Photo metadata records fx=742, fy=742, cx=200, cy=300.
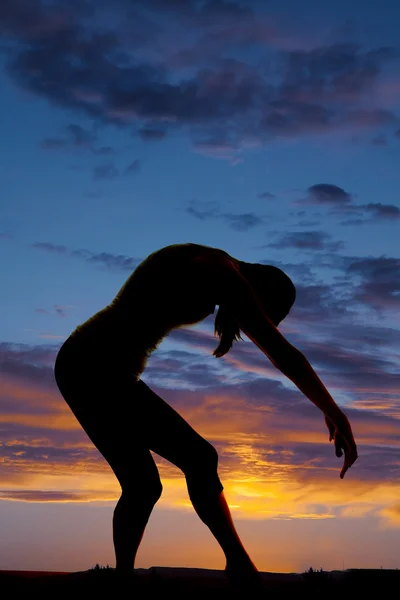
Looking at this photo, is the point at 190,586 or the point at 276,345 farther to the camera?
the point at 190,586

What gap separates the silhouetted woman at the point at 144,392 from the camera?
5.11m

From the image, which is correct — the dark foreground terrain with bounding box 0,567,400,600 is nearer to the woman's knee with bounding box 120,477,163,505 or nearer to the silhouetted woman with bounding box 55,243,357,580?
the silhouetted woman with bounding box 55,243,357,580

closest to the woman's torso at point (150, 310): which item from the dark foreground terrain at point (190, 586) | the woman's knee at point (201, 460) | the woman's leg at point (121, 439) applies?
the woman's leg at point (121, 439)

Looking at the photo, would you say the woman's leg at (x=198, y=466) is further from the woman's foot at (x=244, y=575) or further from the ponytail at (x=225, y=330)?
the ponytail at (x=225, y=330)

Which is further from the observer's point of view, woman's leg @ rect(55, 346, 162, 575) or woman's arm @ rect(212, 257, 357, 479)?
woman's leg @ rect(55, 346, 162, 575)

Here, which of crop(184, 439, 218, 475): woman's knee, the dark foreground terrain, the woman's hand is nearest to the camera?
the woman's hand

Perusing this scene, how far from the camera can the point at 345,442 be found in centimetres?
493

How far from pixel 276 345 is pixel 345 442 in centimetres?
80

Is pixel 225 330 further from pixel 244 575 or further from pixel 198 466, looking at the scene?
pixel 244 575

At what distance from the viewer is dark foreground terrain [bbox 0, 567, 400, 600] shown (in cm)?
504

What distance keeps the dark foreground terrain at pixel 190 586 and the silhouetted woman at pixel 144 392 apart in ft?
0.60

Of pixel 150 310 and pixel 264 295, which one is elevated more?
pixel 264 295

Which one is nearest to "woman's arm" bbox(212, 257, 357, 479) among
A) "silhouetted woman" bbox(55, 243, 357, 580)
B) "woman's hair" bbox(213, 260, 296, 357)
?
"silhouetted woman" bbox(55, 243, 357, 580)

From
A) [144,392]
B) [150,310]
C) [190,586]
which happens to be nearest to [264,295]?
[150,310]
